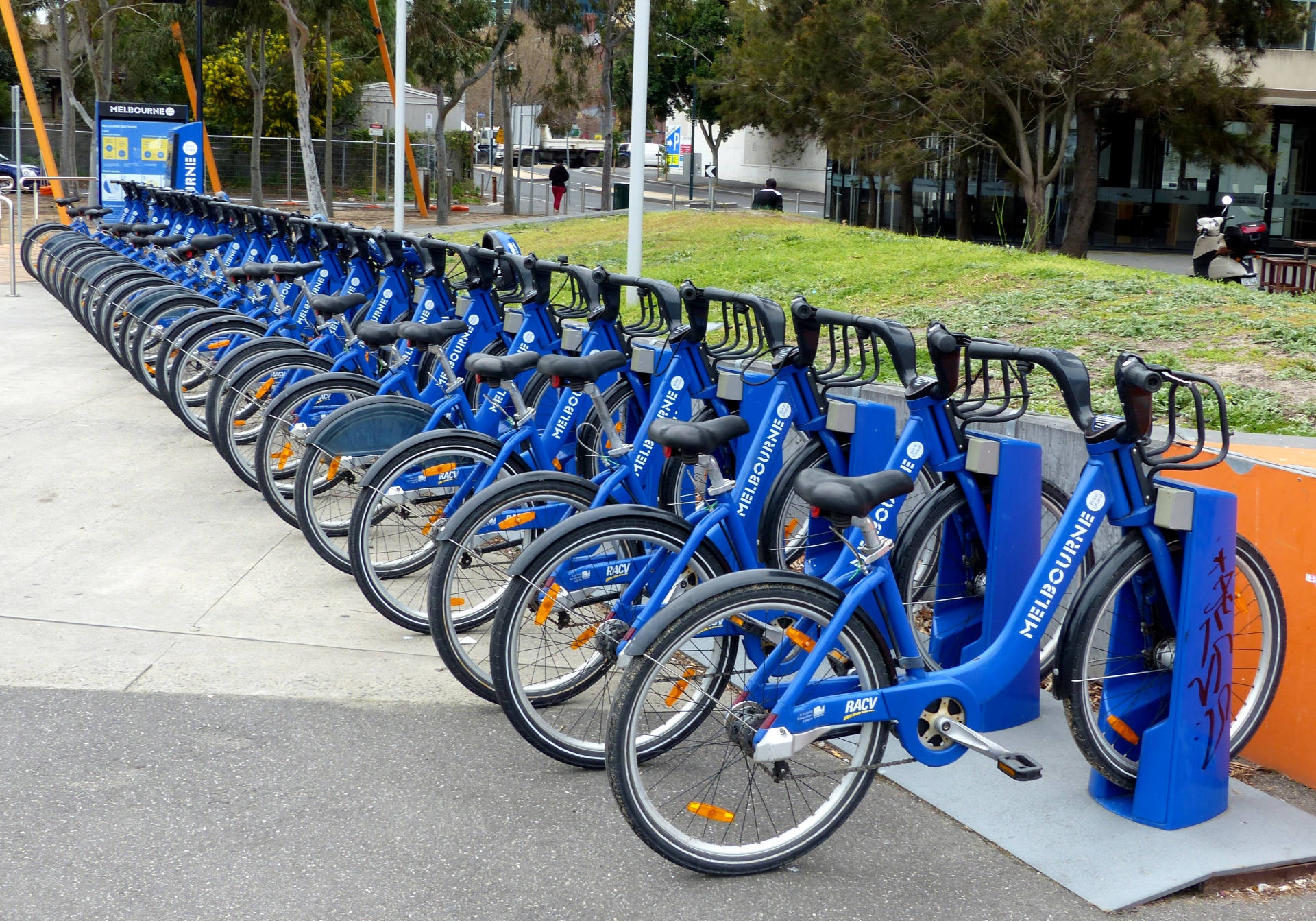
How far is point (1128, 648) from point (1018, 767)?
21.4 inches

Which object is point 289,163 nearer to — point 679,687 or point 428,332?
point 428,332

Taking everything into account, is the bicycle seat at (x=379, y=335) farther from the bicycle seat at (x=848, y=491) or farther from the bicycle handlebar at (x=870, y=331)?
the bicycle seat at (x=848, y=491)

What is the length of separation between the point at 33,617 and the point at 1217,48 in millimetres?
19921

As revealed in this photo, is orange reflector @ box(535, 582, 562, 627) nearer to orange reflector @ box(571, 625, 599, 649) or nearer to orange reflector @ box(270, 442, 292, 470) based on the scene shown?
orange reflector @ box(571, 625, 599, 649)

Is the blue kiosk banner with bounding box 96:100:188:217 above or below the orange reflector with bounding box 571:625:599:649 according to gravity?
above

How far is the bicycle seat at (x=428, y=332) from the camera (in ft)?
18.0

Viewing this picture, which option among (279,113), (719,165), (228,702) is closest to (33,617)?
(228,702)

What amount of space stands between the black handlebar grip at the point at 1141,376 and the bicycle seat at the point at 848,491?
661 mm

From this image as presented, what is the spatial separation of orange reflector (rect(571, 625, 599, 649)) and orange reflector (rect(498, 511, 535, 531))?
0.58 m

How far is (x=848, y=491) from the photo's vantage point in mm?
3117

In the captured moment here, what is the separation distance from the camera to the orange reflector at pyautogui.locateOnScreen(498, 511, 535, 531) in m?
4.48

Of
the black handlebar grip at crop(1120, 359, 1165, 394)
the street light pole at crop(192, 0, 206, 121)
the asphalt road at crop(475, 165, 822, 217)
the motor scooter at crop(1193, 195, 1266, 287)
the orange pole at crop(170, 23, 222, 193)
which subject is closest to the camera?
the black handlebar grip at crop(1120, 359, 1165, 394)

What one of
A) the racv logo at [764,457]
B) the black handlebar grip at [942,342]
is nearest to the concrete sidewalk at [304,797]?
the racv logo at [764,457]

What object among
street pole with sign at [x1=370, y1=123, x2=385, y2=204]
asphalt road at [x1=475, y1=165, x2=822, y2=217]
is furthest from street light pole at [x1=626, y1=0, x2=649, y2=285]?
street pole with sign at [x1=370, y1=123, x2=385, y2=204]
